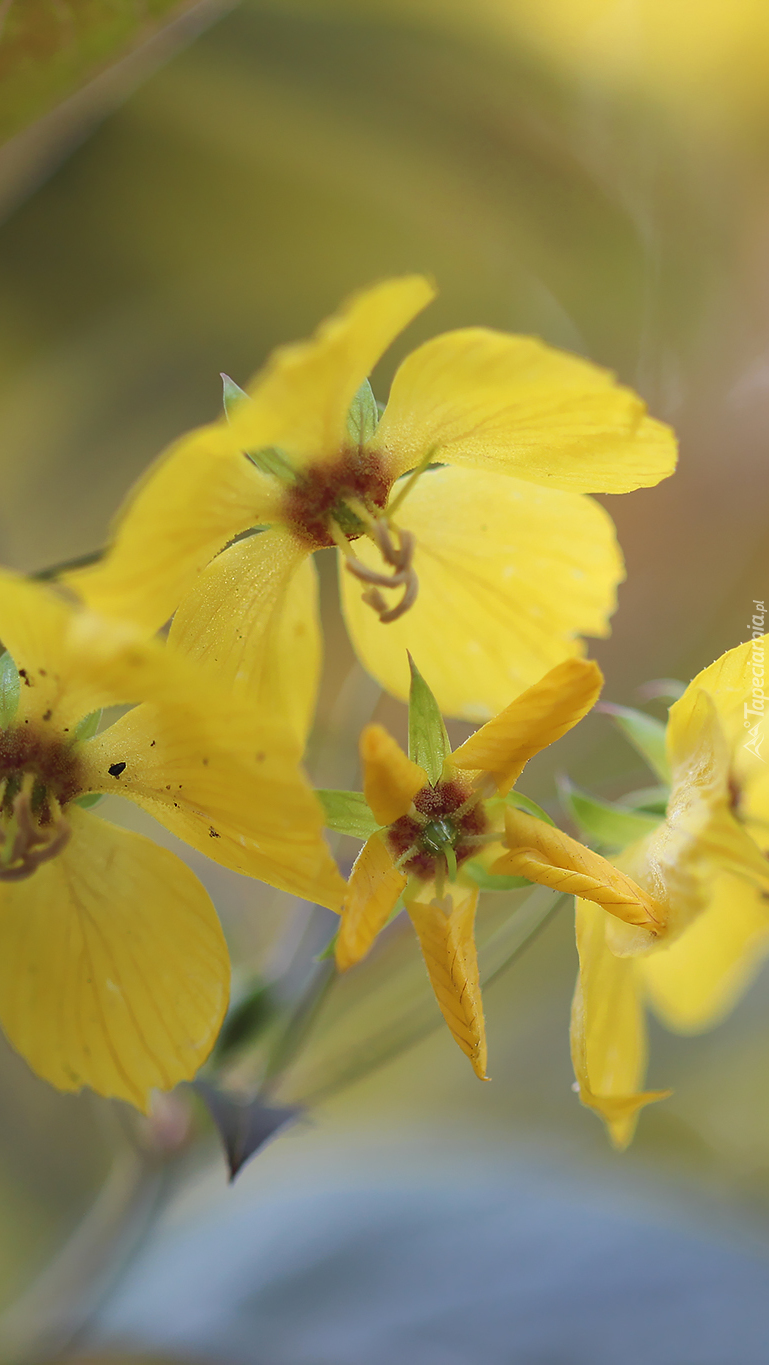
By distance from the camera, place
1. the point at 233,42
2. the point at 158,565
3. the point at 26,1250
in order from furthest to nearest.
Answer: the point at 26,1250 < the point at 233,42 < the point at 158,565

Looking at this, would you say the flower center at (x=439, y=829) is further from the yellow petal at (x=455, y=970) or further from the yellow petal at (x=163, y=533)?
the yellow petal at (x=163, y=533)

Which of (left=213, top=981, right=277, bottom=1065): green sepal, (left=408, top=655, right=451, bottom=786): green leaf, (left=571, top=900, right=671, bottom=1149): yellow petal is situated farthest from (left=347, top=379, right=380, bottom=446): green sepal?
(left=213, top=981, right=277, bottom=1065): green sepal

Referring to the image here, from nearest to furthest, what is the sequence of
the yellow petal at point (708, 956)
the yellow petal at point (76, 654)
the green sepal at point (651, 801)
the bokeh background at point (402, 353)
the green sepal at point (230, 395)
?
1. the yellow petal at point (76, 654)
2. the green sepal at point (230, 395)
3. the green sepal at point (651, 801)
4. the yellow petal at point (708, 956)
5. the bokeh background at point (402, 353)

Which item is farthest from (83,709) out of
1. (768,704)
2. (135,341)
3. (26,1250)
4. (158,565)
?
(26,1250)

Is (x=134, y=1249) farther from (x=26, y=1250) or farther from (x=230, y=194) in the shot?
(x=230, y=194)

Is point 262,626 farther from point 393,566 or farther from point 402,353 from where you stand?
point 402,353

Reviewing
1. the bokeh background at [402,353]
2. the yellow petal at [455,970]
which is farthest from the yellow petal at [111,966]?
the bokeh background at [402,353]

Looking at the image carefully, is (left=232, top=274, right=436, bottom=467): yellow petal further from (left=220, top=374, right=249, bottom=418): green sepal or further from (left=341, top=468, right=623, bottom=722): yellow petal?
(left=341, top=468, right=623, bottom=722): yellow petal
